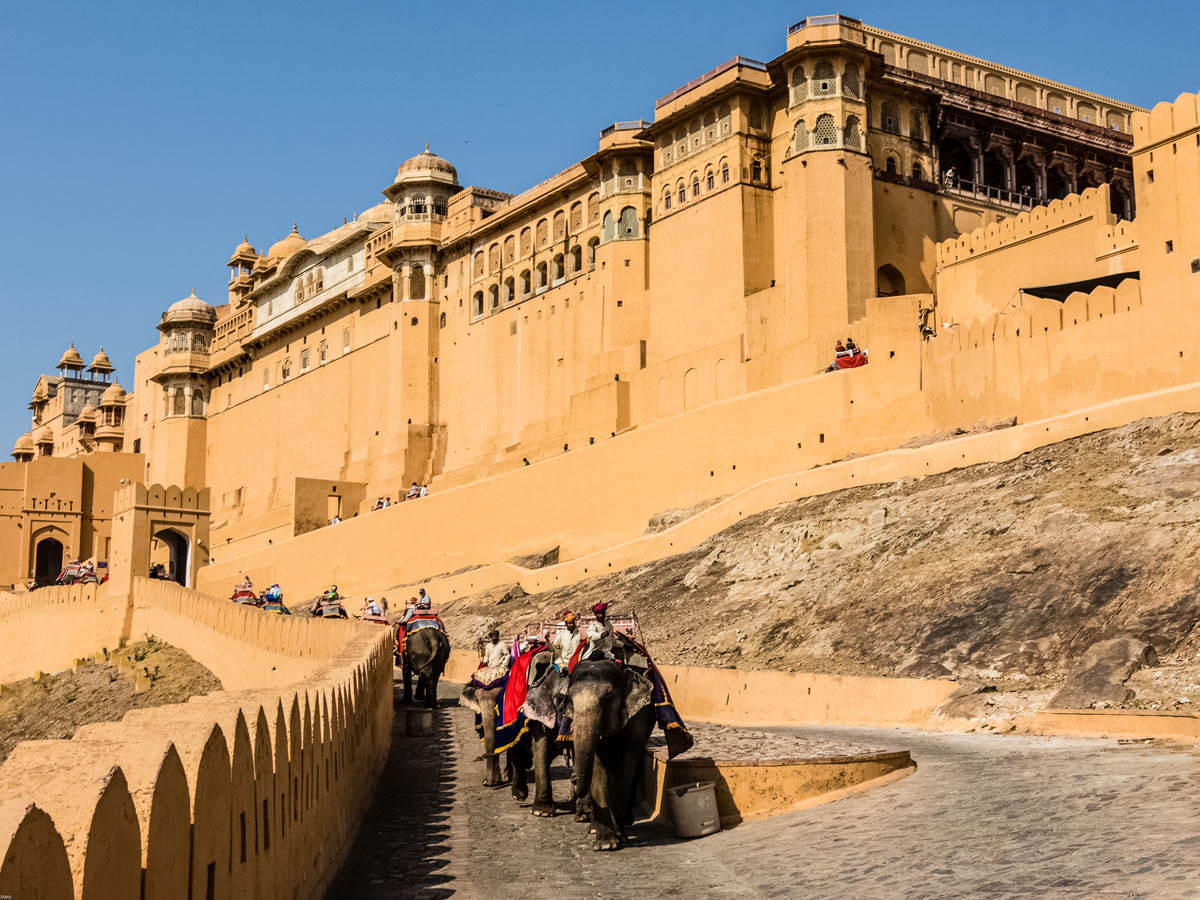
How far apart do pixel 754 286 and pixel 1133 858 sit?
2883 centimetres

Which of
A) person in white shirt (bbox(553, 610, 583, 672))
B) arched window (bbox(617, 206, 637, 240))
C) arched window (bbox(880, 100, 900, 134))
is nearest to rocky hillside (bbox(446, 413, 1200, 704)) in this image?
person in white shirt (bbox(553, 610, 583, 672))

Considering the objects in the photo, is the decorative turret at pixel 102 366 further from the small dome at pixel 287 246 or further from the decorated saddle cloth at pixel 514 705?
the decorated saddle cloth at pixel 514 705

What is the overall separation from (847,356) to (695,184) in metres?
8.78

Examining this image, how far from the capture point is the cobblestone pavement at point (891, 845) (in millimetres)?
7453

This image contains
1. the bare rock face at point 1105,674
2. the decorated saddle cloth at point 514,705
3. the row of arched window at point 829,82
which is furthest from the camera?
the row of arched window at point 829,82

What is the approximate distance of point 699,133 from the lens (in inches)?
1479

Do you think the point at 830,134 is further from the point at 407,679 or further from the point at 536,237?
the point at 407,679

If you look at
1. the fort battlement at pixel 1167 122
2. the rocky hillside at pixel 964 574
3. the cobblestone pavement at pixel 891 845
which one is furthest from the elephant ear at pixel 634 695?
the fort battlement at pixel 1167 122

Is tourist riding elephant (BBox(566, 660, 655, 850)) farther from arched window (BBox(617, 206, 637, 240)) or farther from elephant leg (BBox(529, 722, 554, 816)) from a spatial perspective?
arched window (BBox(617, 206, 637, 240))

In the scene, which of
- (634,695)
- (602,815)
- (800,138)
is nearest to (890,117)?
(800,138)

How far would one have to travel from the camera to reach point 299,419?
191 ft

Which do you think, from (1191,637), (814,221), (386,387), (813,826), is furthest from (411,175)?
(813,826)

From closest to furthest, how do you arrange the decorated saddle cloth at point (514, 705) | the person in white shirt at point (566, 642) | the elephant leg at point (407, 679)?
the person in white shirt at point (566, 642) → the decorated saddle cloth at point (514, 705) → the elephant leg at point (407, 679)

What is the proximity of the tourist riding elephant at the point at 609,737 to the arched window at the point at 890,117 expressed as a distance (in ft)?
89.4
